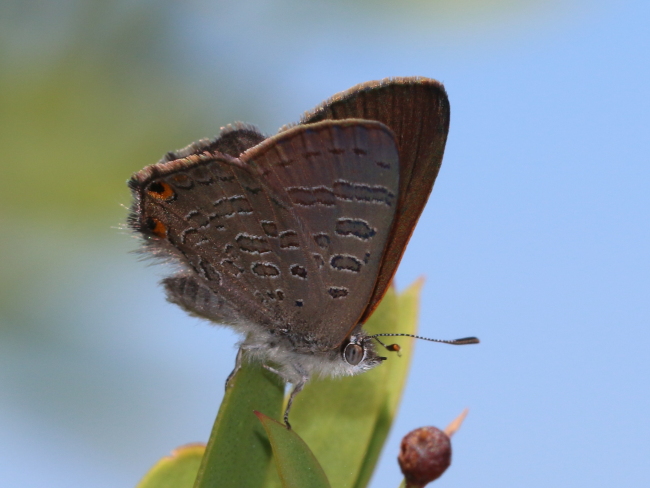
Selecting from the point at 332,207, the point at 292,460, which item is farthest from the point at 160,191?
the point at 292,460

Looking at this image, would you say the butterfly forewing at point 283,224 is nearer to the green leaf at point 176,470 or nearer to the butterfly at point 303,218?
the butterfly at point 303,218

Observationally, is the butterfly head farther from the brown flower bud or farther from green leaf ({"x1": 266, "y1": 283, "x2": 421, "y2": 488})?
the brown flower bud

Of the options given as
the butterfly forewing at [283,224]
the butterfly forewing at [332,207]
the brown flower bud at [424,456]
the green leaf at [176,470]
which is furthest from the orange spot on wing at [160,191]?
the brown flower bud at [424,456]

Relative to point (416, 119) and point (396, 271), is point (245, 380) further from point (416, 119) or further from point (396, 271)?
point (416, 119)

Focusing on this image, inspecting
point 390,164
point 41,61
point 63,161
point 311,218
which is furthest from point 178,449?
point 41,61

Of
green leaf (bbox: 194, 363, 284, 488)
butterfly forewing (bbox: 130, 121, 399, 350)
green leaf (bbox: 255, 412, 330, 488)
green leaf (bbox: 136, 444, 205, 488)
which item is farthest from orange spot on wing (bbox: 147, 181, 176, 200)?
green leaf (bbox: 255, 412, 330, 488)

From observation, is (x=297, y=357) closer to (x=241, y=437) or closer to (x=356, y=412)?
(x=356, y=412)
